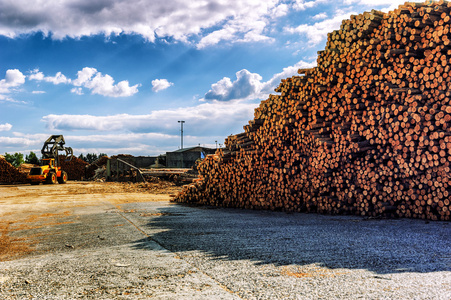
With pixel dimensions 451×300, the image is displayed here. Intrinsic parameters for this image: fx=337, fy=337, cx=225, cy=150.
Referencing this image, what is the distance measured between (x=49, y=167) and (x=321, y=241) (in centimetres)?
2482

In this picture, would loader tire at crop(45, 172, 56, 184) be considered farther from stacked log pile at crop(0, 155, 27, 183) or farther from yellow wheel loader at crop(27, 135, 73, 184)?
stacked log pile at crop(0, 155, 27, 183)

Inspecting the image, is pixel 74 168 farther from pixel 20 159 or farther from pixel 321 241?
pixel 321 241

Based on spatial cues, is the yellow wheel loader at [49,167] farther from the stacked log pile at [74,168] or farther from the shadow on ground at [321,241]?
the shadow on ground at [321,241]

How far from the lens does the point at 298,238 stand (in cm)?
566

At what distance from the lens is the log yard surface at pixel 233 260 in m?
3.41

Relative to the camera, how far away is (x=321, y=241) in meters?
5.40

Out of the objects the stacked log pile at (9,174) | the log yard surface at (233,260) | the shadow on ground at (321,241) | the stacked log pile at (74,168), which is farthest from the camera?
the stacked log pile at (74,168)

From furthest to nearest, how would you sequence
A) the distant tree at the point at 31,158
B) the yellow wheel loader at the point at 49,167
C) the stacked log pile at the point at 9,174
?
the distant tree at the point at 31,158, the stacked log pile at the point at 9,174, the yellow wheel loader at the point at 49,167

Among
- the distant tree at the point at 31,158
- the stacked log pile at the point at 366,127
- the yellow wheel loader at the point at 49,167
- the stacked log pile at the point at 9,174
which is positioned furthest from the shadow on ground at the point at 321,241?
the distant tree at the point at 31,158

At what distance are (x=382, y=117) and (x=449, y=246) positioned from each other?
363 centimetres

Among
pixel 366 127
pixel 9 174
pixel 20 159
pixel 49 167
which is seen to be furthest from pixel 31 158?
pixel 366 127

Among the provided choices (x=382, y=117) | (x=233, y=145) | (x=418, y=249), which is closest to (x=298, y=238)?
(x=418, y=249)

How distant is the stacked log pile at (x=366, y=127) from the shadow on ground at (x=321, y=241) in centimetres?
79

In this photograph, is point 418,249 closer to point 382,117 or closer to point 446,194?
point 446,194
